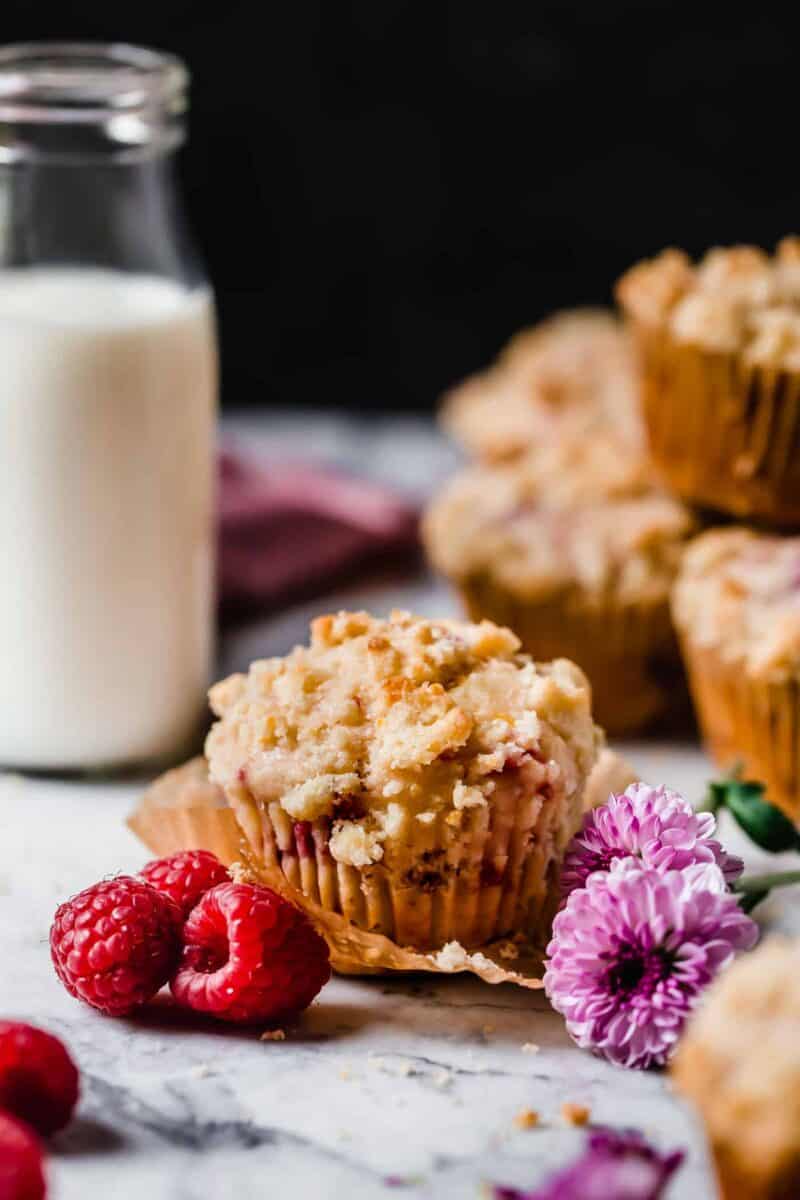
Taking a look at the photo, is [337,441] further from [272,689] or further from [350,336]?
[272,689]

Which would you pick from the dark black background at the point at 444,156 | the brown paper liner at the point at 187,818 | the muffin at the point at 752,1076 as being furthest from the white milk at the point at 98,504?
the dark black background at the point at 444,156

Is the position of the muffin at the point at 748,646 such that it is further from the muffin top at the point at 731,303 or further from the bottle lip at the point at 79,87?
the bottle lip at the point at 79,87

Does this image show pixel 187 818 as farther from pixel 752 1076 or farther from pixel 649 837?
pixel 752 1076

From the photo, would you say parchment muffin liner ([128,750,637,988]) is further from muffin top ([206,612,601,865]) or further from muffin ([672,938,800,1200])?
muffin ([672,938,800,1200])

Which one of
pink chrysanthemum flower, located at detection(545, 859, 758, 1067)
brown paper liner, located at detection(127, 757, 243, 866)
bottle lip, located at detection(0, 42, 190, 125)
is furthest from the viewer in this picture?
bottle lip, located at detection(0, 42, 190, 125)

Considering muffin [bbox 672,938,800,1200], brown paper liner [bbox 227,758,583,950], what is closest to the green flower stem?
brown paper liner [bbox 227,758,583,950]

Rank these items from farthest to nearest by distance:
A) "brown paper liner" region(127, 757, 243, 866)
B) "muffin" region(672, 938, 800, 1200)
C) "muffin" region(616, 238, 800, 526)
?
"muffin" region(616, 238, 800, 526), "brown paper liner" region(127, 757, 243, 866), "muffin" region(672, 938, 800, 1200)

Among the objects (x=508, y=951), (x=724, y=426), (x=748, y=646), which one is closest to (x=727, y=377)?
(x=724, y=426)
